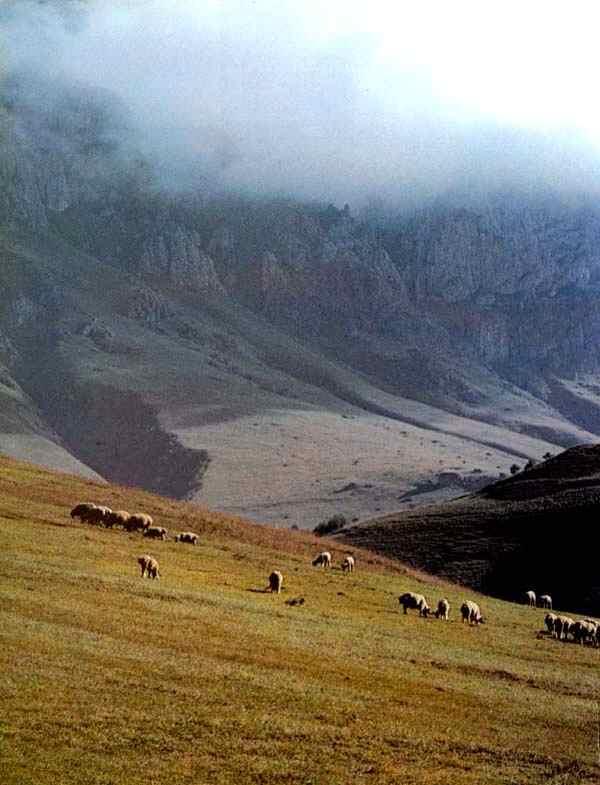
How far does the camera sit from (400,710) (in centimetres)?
3284

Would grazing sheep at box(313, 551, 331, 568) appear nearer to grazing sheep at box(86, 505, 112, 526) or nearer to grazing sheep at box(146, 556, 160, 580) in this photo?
grazing sheep at box(86, 505, 112, 526)

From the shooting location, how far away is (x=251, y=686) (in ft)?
105

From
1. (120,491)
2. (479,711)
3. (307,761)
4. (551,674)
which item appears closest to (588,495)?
(120,491)

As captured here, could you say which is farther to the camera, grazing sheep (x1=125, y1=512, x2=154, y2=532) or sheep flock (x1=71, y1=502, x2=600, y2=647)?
grazing sheep (x1=125, y1=512, x2=154, y2=532)

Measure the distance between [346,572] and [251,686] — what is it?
162 ft

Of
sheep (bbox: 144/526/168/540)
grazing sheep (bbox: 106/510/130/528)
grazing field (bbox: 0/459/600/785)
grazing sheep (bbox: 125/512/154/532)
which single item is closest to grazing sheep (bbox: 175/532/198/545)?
Result: sheep (bbox: 144/526/168/540)

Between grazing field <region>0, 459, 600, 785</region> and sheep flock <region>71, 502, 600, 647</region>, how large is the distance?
137 centimetres

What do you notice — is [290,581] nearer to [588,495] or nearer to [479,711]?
[479,711]

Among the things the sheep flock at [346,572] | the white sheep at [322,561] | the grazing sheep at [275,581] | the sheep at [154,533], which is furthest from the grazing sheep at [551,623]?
the sheep at [154,533]

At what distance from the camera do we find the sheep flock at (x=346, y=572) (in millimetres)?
58906

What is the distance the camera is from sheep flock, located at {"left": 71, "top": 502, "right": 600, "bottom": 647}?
58906mm

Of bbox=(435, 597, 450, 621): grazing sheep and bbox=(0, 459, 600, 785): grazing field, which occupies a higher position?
bbox=(435, 597, 450, 621): grazing sheep

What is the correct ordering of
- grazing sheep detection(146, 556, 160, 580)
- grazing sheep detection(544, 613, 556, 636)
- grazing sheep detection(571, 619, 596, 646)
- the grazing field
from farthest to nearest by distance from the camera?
grazing sheep detection(544, 613, 556, 636), grazing sheep detection(571, 619, 596, 646), grazing sheep detection(146, 556, 160, 580), the grazing field

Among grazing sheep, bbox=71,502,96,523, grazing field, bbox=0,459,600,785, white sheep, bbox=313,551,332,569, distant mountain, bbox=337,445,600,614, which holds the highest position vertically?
distant mountain, bbox=337,445,600,614
